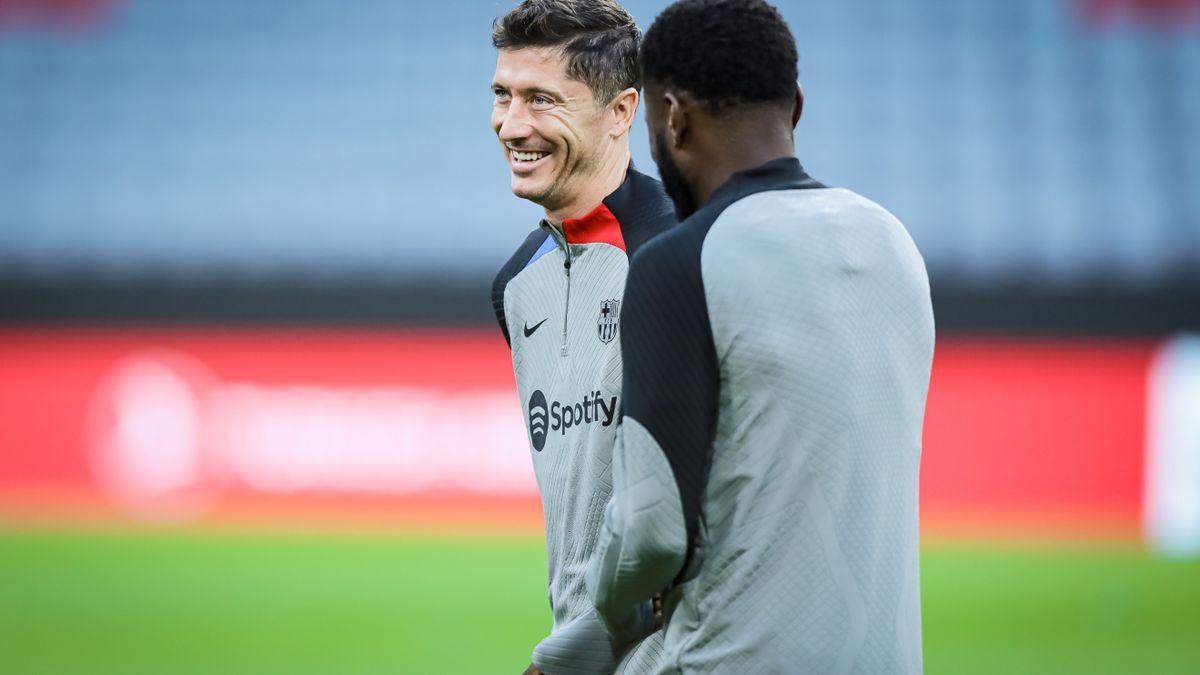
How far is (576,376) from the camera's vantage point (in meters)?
2.07

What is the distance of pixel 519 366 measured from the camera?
2242 mm

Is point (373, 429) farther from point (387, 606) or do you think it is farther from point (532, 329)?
point (532, 329)

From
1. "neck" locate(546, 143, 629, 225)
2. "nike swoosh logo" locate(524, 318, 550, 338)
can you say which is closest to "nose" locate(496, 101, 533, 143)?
"neck" locate(546, 143, 629, 225)

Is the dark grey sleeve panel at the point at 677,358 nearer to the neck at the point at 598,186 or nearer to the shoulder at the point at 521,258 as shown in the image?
the neck at the point at 598,186

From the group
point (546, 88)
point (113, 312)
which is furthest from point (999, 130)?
point (546, 88)

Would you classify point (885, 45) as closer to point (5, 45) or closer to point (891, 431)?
point (5, 45)

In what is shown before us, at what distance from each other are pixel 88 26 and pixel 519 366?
13.1 metres

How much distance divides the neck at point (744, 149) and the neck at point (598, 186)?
52 centimetres

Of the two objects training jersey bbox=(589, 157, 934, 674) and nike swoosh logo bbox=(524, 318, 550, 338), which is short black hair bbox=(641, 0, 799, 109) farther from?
nike swoosh logo bbox=(524, 318, 550, 338)

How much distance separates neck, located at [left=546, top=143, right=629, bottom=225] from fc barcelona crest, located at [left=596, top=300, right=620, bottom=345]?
19 centimetres

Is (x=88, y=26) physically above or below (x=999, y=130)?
above

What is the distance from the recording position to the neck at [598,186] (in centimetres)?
220

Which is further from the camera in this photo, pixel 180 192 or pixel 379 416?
pixel 180 192

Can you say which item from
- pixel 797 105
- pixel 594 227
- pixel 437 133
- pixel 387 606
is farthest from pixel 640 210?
pixel 437 133
